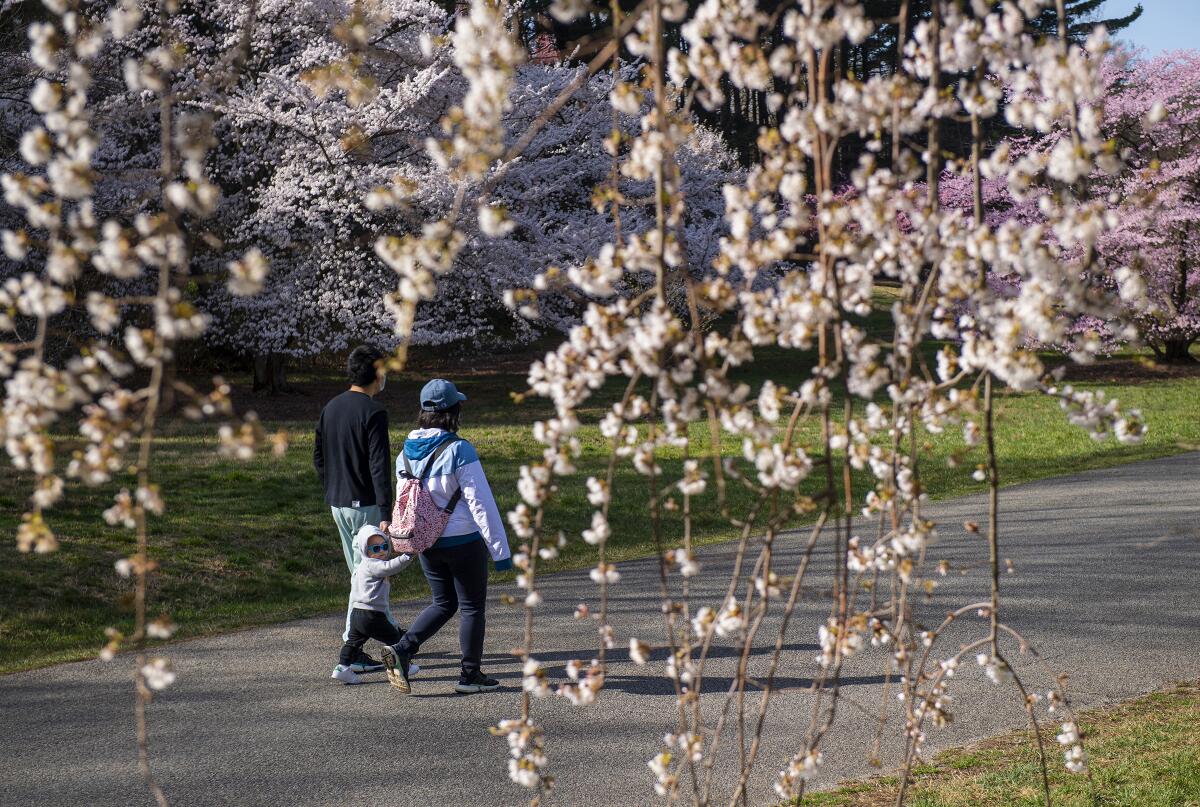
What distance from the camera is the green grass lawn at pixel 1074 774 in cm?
490

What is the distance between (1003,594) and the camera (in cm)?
858

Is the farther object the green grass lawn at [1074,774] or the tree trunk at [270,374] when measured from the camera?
the tree trunk at [270,374]

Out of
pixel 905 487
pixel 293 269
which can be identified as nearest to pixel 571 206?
pixel 293 269

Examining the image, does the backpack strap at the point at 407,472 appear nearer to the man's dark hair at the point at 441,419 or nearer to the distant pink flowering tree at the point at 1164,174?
the man's dark hair at the point at 441,419

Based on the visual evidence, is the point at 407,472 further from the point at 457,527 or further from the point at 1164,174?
the point at 1164,174

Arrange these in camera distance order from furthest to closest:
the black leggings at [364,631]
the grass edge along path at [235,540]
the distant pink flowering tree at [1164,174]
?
the distant pink flowering tree at [1164,174] < the grass edge along path at [235,540] < the black leggings at [364,631]

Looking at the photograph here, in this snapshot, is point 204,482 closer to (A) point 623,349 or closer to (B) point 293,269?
(B) point 293,269

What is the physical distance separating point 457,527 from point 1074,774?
3.13 metres

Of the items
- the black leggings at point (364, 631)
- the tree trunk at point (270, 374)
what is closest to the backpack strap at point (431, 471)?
the black leggings at point (364, 631)

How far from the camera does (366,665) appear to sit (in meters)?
6.84

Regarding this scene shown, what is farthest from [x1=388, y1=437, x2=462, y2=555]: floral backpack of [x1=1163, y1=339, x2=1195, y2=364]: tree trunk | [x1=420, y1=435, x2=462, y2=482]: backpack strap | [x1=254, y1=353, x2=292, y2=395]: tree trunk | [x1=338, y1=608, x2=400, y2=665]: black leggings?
[x1=1163, y1=339, x2=1195, y2=364]: tree trunk

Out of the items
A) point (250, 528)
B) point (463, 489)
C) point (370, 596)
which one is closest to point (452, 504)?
point (463, 489)

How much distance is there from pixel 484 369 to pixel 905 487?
25670 millimetres

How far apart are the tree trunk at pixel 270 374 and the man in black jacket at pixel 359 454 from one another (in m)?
16.2
